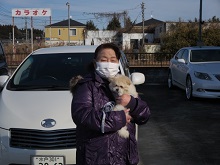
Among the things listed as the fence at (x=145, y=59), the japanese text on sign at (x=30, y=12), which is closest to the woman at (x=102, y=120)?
the fence at (x=145, y=59)

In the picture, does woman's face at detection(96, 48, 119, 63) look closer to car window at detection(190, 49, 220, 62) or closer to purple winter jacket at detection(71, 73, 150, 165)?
purple winter jacket at detection(71, 73, 150, 165)

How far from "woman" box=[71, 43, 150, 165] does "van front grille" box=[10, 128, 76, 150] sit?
4.37 ft

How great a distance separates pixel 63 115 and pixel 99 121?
5.60ft

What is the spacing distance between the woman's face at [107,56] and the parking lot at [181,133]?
263 centimetres

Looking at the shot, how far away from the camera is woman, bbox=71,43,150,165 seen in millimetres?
2043

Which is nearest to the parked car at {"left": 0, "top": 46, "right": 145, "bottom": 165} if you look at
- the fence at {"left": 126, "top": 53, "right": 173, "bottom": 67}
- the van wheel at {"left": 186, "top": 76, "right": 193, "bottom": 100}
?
the van wheel at {"left": 186, "top": 76, "right": 193, "bottom": 100}

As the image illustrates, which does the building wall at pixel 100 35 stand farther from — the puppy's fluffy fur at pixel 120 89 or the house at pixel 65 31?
the puppy's fluffy fur at pixel 120 89

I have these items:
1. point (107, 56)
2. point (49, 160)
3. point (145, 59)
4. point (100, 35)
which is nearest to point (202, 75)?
point (49, 160)

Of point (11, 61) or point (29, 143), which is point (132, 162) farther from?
point (11, 61)

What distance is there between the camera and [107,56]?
2.34 metres

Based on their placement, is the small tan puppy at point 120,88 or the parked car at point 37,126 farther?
the parked car at point 37,126

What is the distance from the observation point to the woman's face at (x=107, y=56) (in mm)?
2332

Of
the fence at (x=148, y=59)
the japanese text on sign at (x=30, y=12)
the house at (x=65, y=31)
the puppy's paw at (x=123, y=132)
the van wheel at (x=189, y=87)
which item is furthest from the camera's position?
the house at (x=65, y=31)

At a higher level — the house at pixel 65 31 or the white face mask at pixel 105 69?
the house at pixel 65 31
